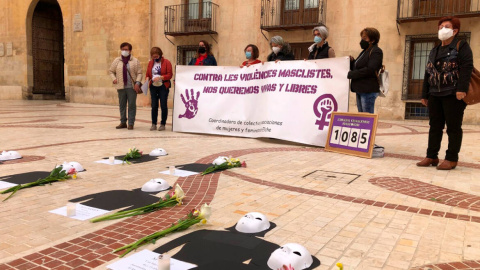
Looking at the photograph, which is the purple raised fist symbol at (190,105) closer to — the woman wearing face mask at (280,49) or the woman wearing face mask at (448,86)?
the woman wearing face mask at (280,49)

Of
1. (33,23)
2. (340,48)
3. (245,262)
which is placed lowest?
(245,262)

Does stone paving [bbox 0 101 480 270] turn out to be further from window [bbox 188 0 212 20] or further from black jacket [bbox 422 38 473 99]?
window [bbox 188 0 212 20]

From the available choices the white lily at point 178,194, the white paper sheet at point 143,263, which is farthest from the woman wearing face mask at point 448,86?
the white paper sheet at point 143,263

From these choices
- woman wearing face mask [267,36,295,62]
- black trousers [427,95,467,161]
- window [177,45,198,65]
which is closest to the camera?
black trousers [427,95,467,161]

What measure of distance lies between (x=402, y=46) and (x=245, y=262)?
1365cm

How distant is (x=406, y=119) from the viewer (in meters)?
14.5

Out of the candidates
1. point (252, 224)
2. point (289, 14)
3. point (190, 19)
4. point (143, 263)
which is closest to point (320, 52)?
point (252, 224)

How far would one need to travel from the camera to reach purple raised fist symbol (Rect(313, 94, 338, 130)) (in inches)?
266

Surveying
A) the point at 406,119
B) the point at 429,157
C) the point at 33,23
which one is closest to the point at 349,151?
the point at 429,157

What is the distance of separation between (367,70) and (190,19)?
14179 millimetres

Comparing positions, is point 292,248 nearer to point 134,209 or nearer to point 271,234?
point 271,234

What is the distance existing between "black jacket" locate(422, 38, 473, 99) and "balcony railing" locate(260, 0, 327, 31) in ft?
35.2

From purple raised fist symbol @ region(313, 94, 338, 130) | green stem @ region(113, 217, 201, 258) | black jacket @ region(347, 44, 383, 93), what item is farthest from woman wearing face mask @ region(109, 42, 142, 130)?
green stem @ region(113, 217, 201, 258)

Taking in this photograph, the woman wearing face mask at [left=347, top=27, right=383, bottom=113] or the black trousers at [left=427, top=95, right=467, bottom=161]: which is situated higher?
the woman wearing face mask at [left=347, top=27, right=383, bottom=113]
